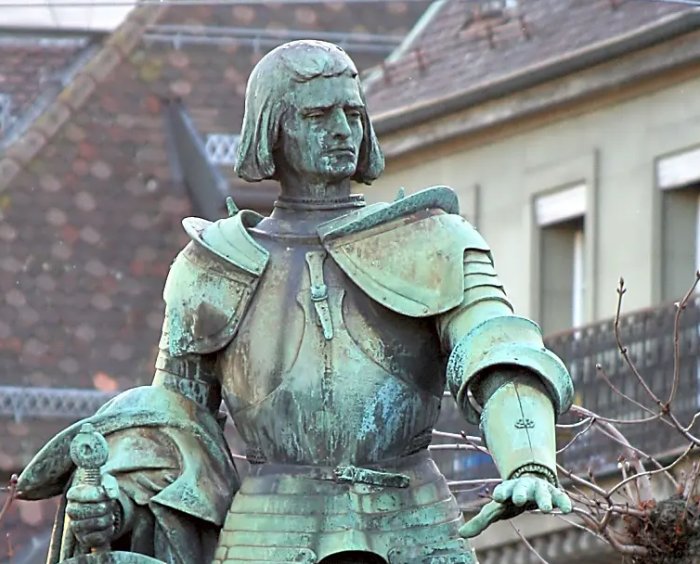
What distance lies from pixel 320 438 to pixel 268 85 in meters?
1.14

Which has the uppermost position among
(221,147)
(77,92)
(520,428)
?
(77,92)

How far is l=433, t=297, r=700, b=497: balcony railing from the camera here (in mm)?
39125

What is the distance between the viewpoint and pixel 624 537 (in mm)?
23625

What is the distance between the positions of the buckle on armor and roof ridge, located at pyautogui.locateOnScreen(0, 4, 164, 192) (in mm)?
37499

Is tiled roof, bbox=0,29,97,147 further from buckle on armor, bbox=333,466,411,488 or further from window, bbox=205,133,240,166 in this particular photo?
buckle on armor, bbox=333,466,411,488

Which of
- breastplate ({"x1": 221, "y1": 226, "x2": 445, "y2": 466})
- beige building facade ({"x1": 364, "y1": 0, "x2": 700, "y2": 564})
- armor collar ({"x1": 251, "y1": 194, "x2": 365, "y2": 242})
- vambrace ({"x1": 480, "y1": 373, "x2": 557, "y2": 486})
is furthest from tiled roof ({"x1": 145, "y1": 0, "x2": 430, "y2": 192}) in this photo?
vambrace ({"x1": 480, "y1": 373, "x2": 557, "y2": 486})

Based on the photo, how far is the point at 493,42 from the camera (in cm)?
4616

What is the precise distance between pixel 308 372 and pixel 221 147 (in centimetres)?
3699

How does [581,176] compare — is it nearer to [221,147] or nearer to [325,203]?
[221,147]

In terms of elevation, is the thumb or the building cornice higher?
the building cornice

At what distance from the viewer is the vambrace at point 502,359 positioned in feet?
54.0

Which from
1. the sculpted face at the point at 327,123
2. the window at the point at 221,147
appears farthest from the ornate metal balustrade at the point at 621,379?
the sculpted face at the point at 327,123

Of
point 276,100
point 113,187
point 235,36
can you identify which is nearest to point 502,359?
point 276,100

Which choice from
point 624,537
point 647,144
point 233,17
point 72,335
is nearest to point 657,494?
point 647,144
